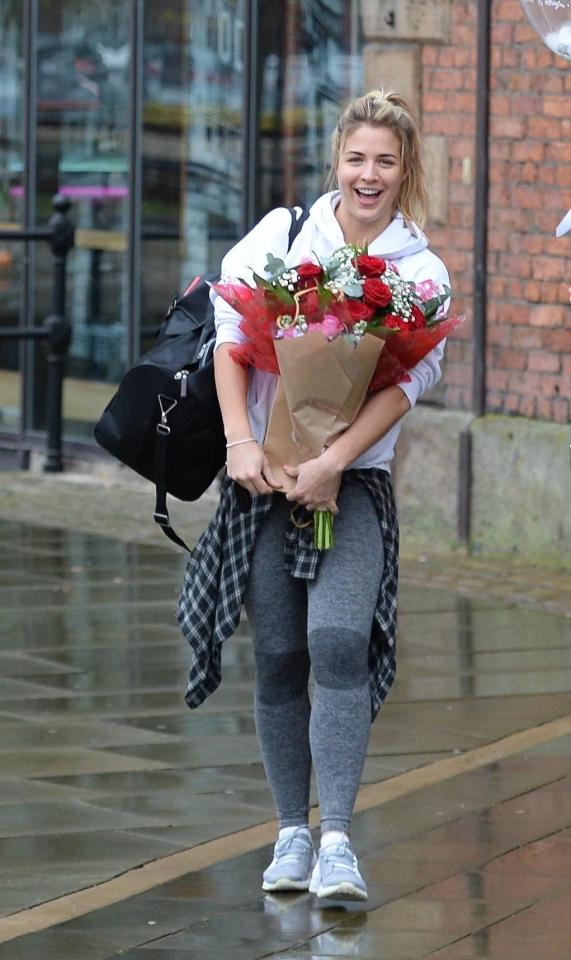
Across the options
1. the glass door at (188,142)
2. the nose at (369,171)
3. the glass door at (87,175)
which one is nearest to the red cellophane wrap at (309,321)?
the nose at (369,171)

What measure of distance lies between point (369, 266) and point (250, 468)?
499 millimetres

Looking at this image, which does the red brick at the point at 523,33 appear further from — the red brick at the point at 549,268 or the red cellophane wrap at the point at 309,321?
the red cellophane wrap at the point at 309,321

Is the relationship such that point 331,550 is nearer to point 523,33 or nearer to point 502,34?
point 523,33

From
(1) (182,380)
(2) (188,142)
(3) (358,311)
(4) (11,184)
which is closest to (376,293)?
(3) (358,311)

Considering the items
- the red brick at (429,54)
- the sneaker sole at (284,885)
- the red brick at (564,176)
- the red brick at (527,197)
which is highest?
the red brick at (429,54)

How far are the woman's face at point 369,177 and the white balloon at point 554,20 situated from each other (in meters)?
0.47

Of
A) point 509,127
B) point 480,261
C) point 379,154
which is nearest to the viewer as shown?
point 379,154

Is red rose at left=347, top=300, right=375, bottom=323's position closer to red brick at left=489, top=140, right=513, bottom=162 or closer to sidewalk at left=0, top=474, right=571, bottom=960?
sidewalk at left=0, top=474, right=571, bottom=960

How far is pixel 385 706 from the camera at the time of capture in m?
6.71

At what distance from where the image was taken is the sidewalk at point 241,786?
461cm

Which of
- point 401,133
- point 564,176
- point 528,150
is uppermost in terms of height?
point 528,150

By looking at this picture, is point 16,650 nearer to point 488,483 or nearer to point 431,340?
point 488,483

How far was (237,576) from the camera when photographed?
4.86m

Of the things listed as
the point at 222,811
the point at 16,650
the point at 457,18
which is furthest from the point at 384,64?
the point at 222,811
